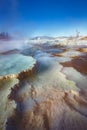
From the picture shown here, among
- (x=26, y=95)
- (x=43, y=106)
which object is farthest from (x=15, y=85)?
(x=43, y=106)

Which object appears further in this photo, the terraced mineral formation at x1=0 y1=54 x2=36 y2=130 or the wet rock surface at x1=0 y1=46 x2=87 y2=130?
the terraced mineral formation at x1=0 y1=54 x2=36 y2=130

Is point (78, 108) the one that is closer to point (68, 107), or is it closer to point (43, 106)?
point (68, 107)

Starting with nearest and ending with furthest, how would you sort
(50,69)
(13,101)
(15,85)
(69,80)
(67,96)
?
(13,101)
(67,96)
(15,85)
(69,80)
(50,69)

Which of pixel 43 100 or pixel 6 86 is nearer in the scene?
pixel 43 100

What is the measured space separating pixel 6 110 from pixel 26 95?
604mm

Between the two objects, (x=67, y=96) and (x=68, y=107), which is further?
(x=67, y=96)

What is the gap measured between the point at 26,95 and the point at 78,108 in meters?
1.06

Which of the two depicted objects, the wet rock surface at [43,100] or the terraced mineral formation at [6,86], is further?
the terraced mineral formation at [6,86]

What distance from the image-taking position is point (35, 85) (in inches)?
141

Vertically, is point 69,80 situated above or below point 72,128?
above

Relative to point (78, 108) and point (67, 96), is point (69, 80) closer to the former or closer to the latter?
point (67, 96)

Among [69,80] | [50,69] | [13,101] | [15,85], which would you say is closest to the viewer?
[13,101]

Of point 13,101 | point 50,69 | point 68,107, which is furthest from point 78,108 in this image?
point 50,69

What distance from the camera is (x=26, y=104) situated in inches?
116
